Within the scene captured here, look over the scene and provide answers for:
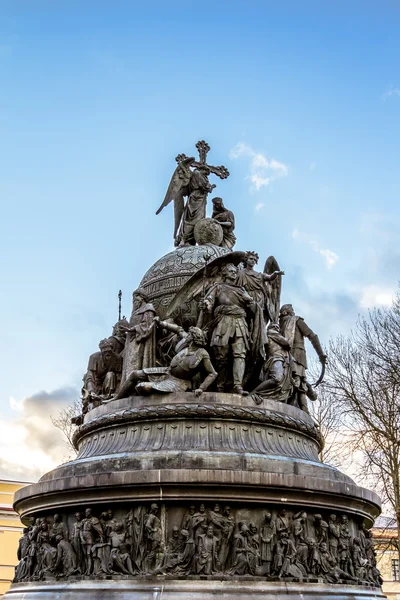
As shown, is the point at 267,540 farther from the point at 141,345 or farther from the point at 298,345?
the point at 298,345

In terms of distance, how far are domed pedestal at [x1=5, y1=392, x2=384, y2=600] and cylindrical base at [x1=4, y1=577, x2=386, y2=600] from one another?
17 mm

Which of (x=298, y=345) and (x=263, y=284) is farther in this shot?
(x=298, y=345)

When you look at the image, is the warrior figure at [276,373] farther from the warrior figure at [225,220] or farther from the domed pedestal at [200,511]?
the warrior figure at [225,220]

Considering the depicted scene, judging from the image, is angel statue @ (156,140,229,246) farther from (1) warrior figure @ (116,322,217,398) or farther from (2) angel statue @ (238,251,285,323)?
(1) warrior figure @ (116,322,217,398)

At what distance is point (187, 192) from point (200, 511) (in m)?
9.14

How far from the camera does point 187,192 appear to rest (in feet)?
53.6

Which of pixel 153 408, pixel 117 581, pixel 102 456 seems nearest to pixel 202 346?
pixel 153 408

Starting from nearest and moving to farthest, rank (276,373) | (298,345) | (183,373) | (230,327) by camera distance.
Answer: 1. (183,373)
2. (230,327)
3. (276,373)
4. (298,345)

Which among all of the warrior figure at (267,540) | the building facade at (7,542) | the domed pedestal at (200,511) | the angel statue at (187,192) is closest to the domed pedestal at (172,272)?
the angel statue at (187,192)

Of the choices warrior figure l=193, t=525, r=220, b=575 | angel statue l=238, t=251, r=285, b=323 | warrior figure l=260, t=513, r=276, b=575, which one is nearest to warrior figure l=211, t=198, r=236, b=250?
angel statue l=238, t=251, r=285, b=323

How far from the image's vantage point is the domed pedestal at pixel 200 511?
8.73 m

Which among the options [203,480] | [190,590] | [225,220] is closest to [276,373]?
[203,480]

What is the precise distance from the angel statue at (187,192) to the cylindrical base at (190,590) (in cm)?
872

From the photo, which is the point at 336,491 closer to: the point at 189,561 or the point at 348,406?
Answer: the point at 189,561
